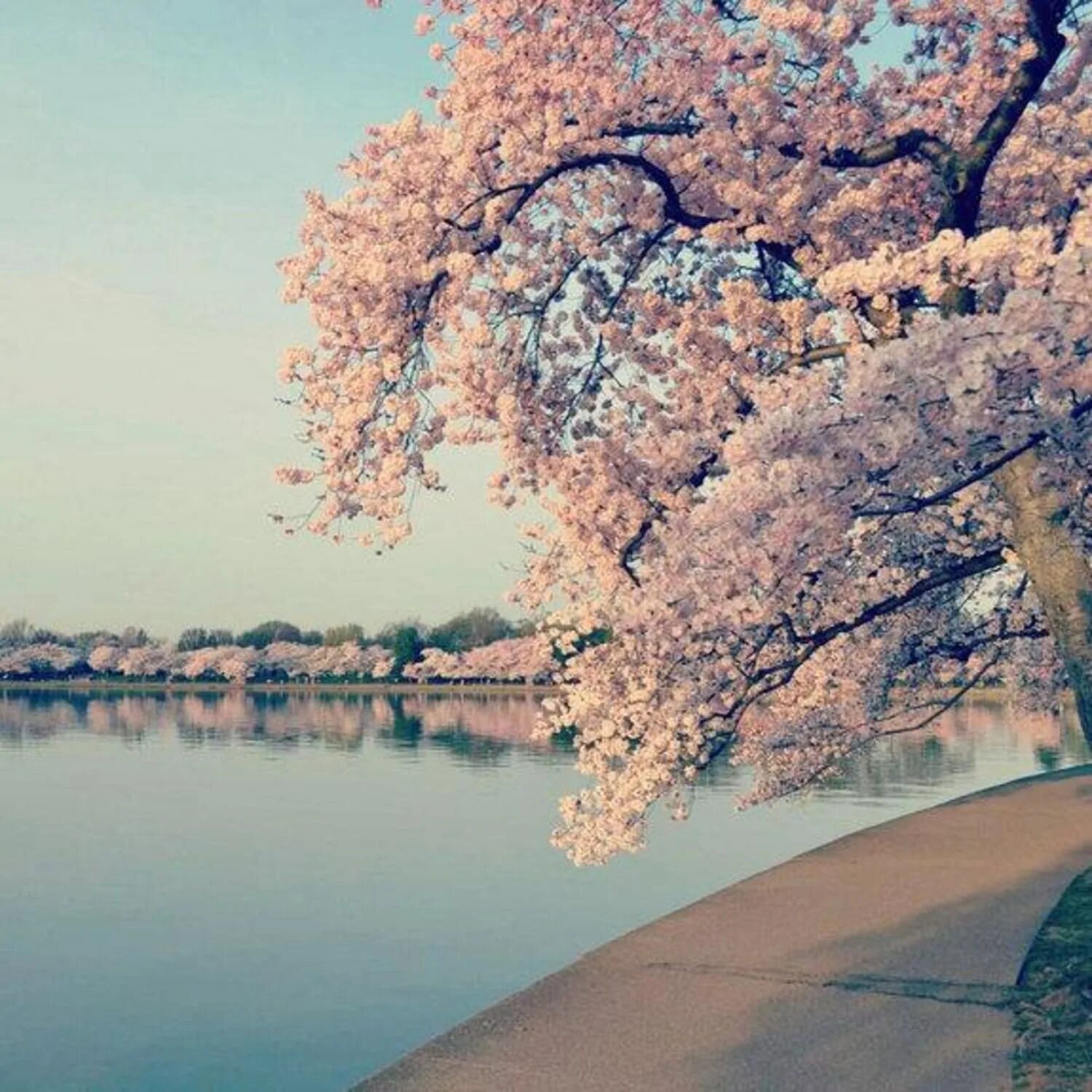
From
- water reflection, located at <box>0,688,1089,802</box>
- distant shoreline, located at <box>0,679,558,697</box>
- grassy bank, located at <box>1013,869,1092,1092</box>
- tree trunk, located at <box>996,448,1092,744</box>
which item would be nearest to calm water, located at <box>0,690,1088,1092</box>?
water reflection, located at <box>0,688,1089,802</box>

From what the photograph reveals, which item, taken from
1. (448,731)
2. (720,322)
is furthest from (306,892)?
(448,731)

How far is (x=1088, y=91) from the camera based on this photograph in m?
12.6

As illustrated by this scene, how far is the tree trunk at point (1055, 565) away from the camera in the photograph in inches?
365

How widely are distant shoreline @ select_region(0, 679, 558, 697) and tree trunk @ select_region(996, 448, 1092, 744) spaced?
12781 cm

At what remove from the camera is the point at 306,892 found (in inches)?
912

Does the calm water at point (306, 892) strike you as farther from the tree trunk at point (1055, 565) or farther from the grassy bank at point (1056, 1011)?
the tree trunk at point (1055, 565)

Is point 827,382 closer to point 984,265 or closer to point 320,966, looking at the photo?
point 984,265

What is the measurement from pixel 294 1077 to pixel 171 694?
5666 inches

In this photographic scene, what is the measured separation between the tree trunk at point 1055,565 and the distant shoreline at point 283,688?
128 meters

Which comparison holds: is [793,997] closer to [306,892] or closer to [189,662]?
[306,892]

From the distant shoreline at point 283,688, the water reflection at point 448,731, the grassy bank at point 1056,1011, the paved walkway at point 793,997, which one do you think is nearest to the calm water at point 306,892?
the water reflection at point 448,731

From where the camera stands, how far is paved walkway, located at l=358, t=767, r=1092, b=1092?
8047mm

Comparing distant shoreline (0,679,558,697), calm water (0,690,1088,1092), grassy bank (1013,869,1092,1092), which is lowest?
calm water (0,690,1088,1092)

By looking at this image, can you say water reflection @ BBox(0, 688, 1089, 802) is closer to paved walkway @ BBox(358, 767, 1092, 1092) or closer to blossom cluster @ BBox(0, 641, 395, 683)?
paved walkway @ BBox(358, 767, 1092, 1092)
